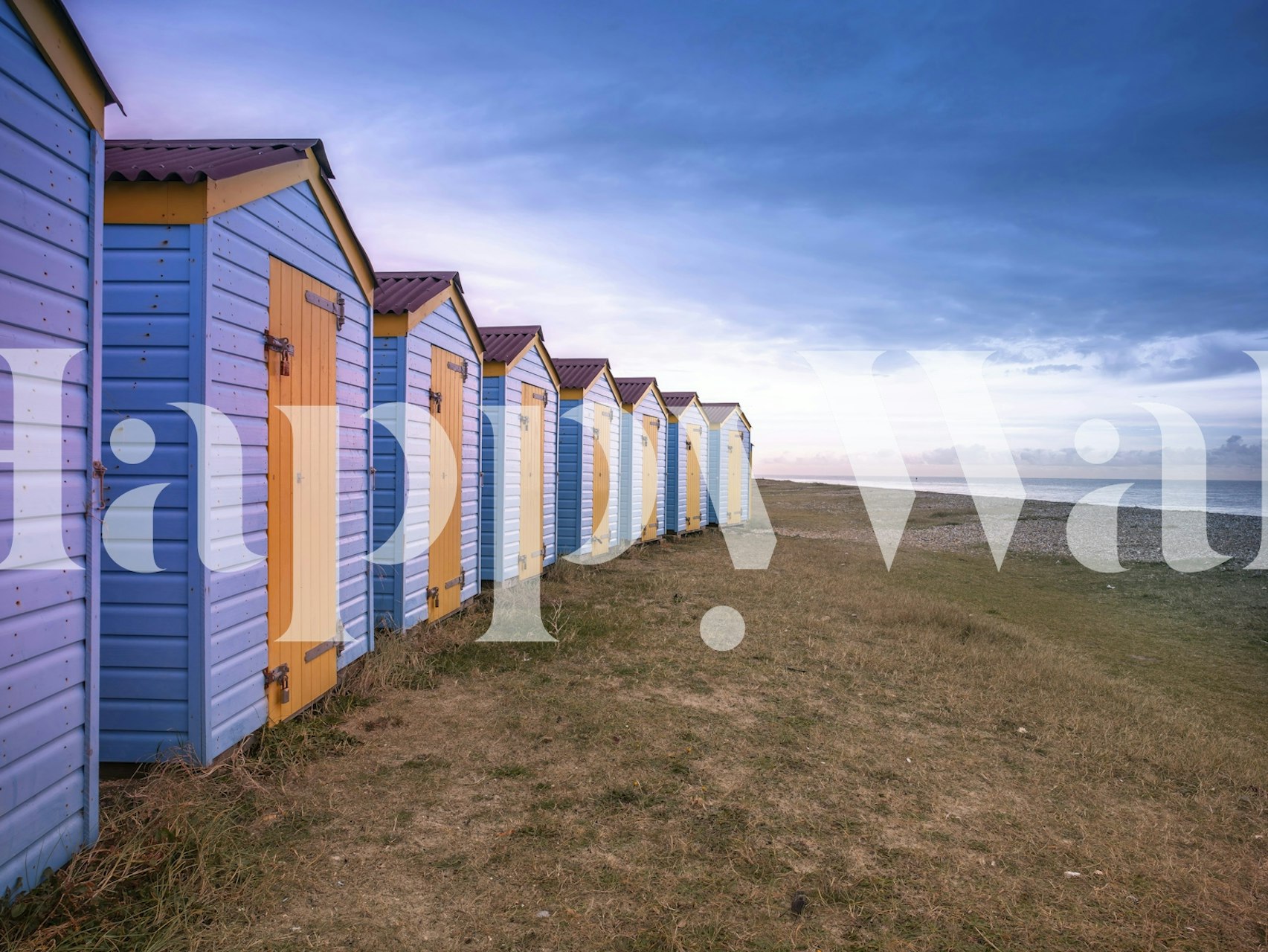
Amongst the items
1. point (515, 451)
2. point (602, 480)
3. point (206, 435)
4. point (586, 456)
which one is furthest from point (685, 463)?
point (206, 435)

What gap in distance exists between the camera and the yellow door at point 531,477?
10781mm

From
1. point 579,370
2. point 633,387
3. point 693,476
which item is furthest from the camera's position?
point 693,476

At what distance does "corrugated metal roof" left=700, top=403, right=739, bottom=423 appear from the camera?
890 inches

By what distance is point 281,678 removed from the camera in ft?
16.1

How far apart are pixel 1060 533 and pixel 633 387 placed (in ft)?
52.7

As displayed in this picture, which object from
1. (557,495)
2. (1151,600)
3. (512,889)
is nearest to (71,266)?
(512,889)

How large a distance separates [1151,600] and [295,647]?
1367 centimetres

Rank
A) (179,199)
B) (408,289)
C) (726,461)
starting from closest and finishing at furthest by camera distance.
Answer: (179,199) < (408,289) < (726,461)

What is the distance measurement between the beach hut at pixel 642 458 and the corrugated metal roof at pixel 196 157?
11125 millimetres

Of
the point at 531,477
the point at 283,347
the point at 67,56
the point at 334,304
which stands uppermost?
the point at 67,56

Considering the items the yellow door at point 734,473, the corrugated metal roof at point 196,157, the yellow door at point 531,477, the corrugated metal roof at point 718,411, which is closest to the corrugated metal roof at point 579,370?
the yellow door at point 531,477

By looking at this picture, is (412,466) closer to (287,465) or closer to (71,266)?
(287,465)

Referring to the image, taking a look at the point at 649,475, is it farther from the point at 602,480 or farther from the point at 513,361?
the point at 513,361

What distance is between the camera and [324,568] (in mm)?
5586
